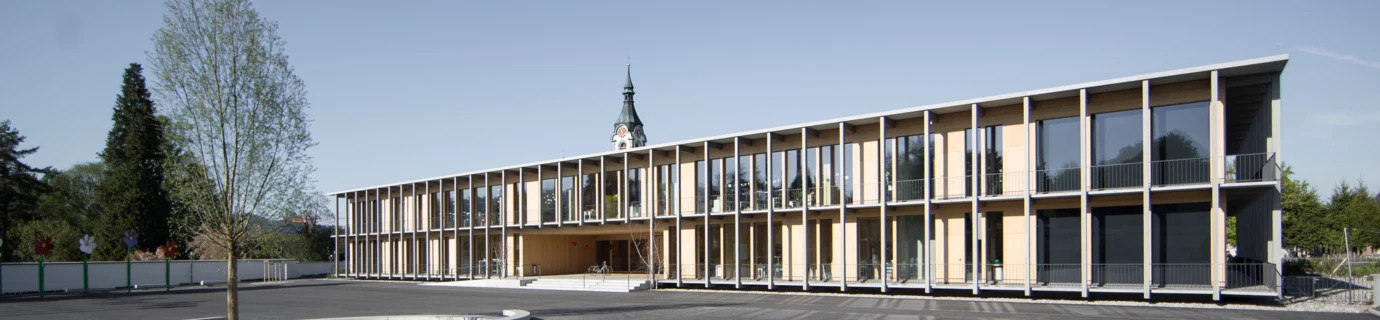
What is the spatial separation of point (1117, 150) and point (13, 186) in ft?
193


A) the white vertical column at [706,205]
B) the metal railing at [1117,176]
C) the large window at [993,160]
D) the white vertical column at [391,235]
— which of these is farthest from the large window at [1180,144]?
the white vertical column at [391,235]

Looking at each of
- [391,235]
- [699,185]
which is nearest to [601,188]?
[699,185]

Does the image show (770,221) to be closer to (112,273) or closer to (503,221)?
(503,221)

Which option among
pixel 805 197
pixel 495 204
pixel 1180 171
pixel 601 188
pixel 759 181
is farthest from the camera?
pixel 495 204

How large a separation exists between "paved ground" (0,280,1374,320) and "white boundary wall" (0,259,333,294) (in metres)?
9.96

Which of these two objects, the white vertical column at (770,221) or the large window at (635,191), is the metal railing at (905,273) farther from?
the large window at (635,191)

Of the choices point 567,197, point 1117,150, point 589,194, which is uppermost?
point 1117,150

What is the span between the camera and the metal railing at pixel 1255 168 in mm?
20969

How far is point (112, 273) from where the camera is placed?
4394cm

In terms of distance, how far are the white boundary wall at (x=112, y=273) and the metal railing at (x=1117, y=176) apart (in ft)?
140

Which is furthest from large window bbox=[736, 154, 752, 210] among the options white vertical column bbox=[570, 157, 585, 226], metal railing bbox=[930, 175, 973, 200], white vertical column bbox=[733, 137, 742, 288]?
metal railing bbox=[930, 175, 973, 200]

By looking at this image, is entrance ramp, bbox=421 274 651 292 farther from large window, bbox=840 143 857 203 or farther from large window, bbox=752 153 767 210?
large window, bbox=840 143 857 203

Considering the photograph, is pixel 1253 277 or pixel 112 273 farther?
pixel 112 273

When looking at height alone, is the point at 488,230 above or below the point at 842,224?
below
